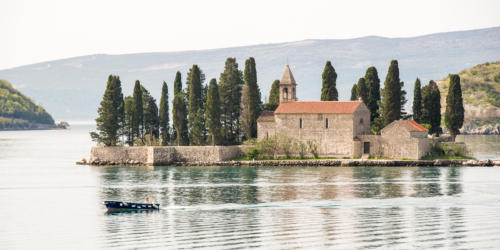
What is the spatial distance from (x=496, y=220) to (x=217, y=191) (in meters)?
24.8

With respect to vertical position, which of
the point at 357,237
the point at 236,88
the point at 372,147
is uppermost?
the point at 236,88

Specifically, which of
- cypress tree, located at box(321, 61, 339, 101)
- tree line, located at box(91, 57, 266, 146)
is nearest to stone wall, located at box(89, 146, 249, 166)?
tree line, located at box(91, 57, 266, 146)

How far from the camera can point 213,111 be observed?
92688 millimetres

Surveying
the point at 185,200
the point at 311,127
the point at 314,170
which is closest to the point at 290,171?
the point at 314,170

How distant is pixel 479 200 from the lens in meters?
62.1

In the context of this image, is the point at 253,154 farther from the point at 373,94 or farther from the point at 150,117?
the point at 373,94

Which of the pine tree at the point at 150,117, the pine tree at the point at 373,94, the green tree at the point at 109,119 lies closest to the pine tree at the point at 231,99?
the pine tree at the point at 150,117

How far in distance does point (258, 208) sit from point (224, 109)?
3873 cm

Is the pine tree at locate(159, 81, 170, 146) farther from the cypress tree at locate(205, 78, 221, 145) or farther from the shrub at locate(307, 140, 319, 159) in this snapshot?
the shrub at locate(307, 140, 319, 159)

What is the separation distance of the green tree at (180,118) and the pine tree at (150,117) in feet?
13.0

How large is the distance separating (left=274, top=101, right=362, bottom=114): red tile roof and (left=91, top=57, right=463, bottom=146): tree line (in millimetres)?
4757

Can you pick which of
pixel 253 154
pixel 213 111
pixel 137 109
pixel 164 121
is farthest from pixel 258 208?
pixel 137 109

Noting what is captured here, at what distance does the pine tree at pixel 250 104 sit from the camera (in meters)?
95.5

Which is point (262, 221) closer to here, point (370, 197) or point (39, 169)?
point (370, 197)
